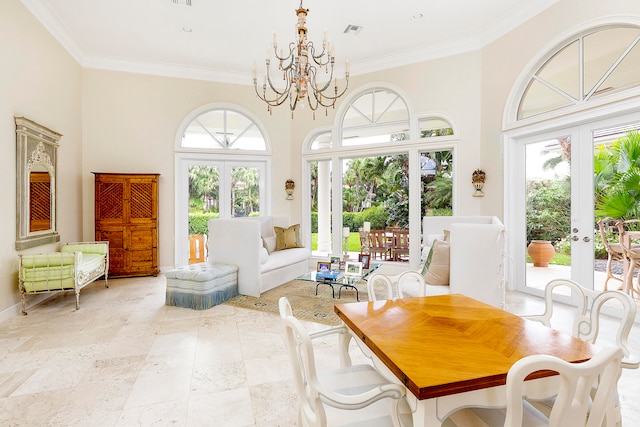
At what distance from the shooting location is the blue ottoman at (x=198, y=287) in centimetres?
393

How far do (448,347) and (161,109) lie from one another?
630cm

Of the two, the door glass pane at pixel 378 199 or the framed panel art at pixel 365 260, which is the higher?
the door glass pane at pixel 378 199

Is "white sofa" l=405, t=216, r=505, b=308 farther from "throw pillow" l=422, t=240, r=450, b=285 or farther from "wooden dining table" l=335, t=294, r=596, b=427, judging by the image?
"wooden dining table" l=335, t=294, r=596, b=427

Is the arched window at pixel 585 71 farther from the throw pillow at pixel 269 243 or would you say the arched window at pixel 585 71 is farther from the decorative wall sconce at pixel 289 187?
the throw pillow at pixel 269 243

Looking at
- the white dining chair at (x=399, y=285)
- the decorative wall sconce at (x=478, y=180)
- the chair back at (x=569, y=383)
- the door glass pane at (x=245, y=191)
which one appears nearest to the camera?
the chair back at (x=569, y=383)

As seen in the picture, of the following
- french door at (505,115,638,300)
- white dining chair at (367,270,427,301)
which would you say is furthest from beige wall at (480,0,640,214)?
white dining chair at (367,270,427,301)

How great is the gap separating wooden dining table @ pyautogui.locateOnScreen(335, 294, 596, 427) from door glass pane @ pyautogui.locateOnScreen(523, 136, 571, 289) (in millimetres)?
3127

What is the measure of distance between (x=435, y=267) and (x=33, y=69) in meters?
5.39

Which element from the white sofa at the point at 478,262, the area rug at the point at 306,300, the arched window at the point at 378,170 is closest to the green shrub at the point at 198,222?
the arched window at the point at 378,170

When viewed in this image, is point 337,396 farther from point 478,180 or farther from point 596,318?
point 478,180

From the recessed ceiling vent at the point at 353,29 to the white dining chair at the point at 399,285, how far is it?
11.7ft

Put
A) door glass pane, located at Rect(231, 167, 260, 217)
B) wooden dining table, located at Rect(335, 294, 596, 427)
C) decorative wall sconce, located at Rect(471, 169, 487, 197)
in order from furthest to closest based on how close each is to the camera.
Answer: door glass pane, located at Rect(231, 167, 260, 217) < decorative wall sconce, located at Rect(471, 169, 487, 197) < wooden dining table, located at Rect(335, 294, 596, 427)

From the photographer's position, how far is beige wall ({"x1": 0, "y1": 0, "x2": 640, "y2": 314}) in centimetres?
379

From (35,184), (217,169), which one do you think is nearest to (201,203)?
(217,169)
